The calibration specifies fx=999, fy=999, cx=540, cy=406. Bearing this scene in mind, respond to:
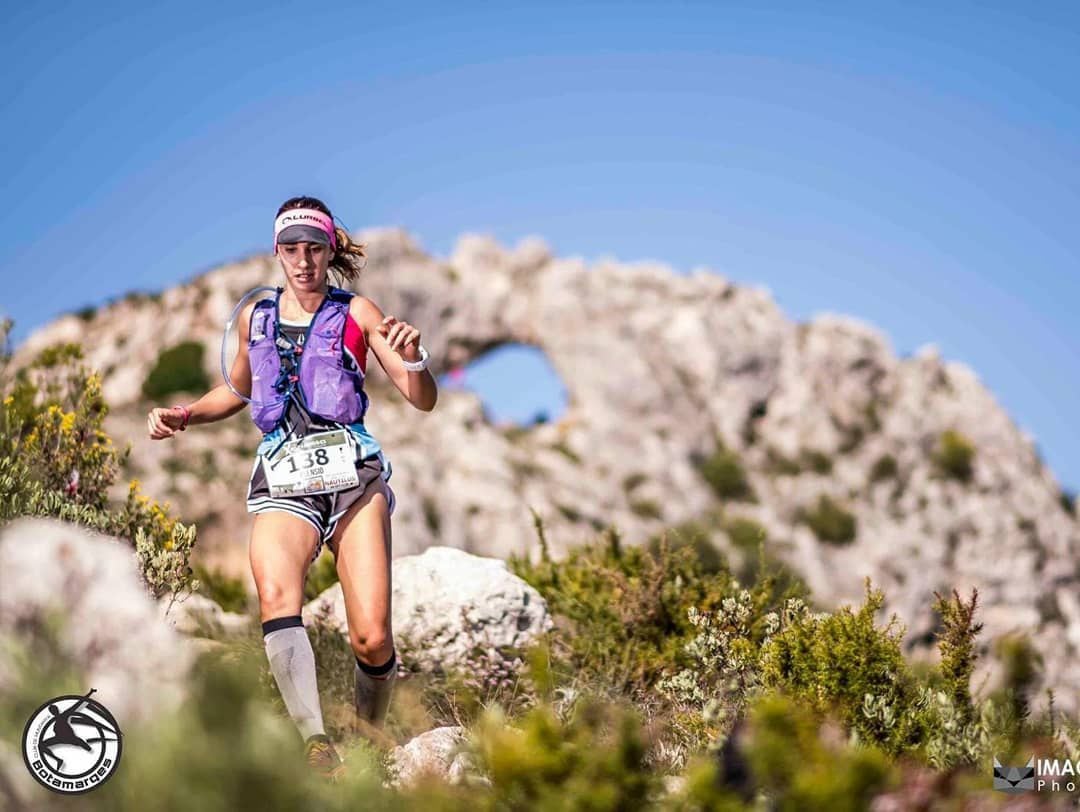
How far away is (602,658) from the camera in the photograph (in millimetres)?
7152

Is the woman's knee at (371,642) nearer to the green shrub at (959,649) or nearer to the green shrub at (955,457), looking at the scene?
the green shrub at (959,649)

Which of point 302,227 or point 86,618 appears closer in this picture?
point 86,618

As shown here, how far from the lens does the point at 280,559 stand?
4.57 m

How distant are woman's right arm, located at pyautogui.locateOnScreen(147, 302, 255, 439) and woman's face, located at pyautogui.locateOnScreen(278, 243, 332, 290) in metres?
0.32

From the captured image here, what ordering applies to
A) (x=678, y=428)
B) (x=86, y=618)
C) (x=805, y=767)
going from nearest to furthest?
(x=805, y=767), (x=86, y=618), (x=678, y=428)

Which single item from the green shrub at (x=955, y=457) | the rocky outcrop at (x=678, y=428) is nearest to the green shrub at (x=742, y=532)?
the rocky outcrop at (x=678, y=428)

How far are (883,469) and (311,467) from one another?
224 feet

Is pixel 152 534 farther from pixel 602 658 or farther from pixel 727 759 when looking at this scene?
pixel 727 759

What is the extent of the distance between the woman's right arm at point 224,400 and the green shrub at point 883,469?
66.9 metres

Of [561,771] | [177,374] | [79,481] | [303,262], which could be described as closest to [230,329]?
[303,262]

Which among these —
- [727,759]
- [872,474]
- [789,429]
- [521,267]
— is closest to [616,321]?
[521,267]

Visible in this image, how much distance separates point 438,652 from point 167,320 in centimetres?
6332

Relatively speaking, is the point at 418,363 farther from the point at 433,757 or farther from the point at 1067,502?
the point at 1067,502

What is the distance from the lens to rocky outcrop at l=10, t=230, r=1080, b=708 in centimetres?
5416
